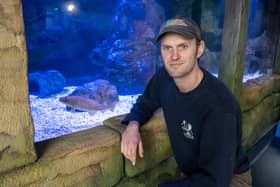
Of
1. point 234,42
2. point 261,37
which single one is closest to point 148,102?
point 234,42

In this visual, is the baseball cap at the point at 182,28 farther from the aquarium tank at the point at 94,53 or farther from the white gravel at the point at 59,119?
the white gravel at the point at 59,119

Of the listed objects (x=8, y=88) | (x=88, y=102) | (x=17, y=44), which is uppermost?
(x=17, y=44)

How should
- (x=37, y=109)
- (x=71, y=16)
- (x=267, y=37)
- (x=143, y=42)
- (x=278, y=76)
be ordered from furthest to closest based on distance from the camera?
(x=71, y=16) < (x=143, y=42) < (x=267, y=37) < (x=278, y=76) < (x=37, y=109)

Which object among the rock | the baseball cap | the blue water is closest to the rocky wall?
the baseball cap

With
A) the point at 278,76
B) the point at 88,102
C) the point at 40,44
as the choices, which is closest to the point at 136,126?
the point at 88,102

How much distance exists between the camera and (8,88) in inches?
41.0

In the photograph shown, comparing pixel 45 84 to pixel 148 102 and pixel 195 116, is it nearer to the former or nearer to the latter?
pixel 148 102

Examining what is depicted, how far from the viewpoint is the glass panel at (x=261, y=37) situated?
445 centimetres

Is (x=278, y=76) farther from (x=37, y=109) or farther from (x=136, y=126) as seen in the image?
(x=37, y=109)

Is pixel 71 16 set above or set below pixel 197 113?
above

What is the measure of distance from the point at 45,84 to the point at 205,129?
11.2 feet

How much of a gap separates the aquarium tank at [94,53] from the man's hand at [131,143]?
64 centimetres

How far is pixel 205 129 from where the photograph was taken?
4.15 ft

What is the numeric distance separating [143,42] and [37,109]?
3.43 meters
